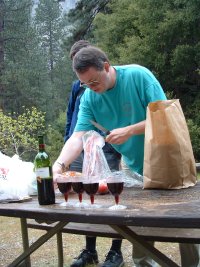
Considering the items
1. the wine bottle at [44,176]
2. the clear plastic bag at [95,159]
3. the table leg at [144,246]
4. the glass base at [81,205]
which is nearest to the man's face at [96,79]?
the clear plastic bag at [95,159]

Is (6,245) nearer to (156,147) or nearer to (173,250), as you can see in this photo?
(173,250)

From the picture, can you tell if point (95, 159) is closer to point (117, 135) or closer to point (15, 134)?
point (117, 135)

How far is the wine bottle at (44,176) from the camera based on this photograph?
202cm

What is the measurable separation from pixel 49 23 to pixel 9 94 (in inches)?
254

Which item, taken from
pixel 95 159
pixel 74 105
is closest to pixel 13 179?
pixel 95 159

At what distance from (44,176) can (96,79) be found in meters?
0.61

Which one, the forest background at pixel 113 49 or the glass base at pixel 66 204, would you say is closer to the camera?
the glass base at pixel 66 204

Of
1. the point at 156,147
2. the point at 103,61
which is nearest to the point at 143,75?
the point at 103,61

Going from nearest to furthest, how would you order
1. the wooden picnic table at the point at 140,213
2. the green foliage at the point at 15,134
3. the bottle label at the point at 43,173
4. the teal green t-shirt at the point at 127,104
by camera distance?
the wooden picnic table at the point at 140,213
the bottle label at the point at 43,173
the teal green t-shirt at the point at 127,104
the green foliage at the point at 15,134

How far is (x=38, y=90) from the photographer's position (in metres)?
22.8

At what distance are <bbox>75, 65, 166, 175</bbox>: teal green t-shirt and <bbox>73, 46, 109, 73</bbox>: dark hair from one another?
26 centimetres

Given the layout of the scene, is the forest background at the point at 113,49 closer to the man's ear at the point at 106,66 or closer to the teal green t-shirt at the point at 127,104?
the teal green t-shirt at the point at 127,104

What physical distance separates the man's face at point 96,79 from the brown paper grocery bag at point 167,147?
0.36m

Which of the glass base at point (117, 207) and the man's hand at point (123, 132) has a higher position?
the man's hand at point (123, 132)
